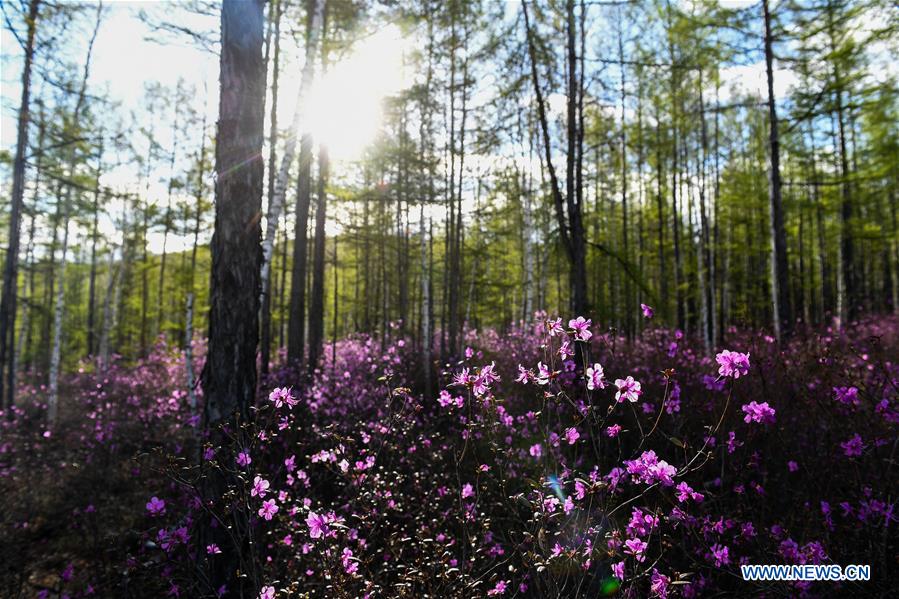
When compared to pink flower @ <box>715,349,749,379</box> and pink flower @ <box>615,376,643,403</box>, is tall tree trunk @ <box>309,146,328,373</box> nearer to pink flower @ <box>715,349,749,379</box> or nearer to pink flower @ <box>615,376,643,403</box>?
pink flower @ <box>615,376,643,403</box>

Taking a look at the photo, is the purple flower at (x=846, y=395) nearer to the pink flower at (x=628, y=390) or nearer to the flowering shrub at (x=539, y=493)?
the flowering shrub at (x=539, y=493)

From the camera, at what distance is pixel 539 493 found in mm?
1866

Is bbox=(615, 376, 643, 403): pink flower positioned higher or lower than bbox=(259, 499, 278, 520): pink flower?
higher

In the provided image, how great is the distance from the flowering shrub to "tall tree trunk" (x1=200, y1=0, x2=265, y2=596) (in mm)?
277

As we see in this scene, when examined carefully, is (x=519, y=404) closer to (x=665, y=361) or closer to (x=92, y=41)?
(x=665, y=361)

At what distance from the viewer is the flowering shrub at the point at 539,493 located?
204cm

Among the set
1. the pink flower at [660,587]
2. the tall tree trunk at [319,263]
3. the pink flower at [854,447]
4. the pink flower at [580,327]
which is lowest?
the pink flower at [660,587]

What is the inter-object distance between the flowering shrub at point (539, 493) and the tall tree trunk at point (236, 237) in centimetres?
28

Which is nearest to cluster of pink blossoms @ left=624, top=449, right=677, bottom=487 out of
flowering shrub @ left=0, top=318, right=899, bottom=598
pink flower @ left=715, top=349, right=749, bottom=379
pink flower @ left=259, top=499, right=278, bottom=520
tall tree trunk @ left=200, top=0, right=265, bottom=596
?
flowering shrub @ left=0, top=318, right=899, bottom=598

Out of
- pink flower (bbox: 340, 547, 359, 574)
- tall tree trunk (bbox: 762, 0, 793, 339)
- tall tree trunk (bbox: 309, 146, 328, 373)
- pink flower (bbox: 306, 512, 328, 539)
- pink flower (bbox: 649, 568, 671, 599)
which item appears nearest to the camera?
pink flower (bbox: 649, 568, 671, 599)

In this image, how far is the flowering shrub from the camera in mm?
2043

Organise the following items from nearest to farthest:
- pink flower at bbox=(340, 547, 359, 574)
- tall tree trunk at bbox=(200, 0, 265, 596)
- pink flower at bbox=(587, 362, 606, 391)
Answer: pink flower at bbox=(587, 362, 606, 391) → pink flower at bbox=(340, 547, 359, 574) → tall tree trunk at bbox=(200, 0, 265, 596)

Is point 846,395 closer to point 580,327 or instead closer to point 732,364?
point 732,364

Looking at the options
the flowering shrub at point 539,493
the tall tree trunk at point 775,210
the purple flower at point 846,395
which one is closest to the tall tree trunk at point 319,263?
the flowering shrub at point 539,493
